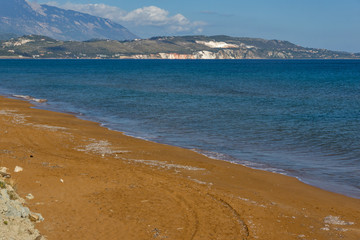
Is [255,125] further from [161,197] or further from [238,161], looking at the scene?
[161,197]

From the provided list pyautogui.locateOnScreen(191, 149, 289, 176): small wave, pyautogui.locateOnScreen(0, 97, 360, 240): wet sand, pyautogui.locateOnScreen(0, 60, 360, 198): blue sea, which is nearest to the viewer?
pyautogui.locateOnScreen(0, 97, 360, 240): wet sand

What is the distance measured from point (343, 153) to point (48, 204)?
16.7 meters

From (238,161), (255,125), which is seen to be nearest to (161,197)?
(238,161)

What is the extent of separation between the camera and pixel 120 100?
50.8m

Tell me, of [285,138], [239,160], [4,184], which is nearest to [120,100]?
[285,138]

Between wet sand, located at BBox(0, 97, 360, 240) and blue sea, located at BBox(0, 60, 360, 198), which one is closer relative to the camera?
wet sand, located at BBox(0, 97, 360, 240)

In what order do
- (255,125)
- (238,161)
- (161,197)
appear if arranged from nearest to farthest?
(161,197)
(238,161)
(255,125)

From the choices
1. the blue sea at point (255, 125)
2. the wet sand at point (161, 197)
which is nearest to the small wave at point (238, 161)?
the blue sea at point (255, 125)

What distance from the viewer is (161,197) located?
1422cm

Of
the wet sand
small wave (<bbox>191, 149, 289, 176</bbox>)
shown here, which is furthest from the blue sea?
the wet sand

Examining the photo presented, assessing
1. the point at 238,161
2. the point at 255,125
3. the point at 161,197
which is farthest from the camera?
the point at 255,125

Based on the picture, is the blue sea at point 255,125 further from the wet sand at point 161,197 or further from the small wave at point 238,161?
the wet sand at point 161,197

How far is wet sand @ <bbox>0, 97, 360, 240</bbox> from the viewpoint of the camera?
1184 cm

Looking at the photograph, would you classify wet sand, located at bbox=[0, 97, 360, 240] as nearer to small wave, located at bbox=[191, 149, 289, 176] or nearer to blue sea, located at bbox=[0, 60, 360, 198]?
small wave, located at bbox=[191, 149, 289, 176]
